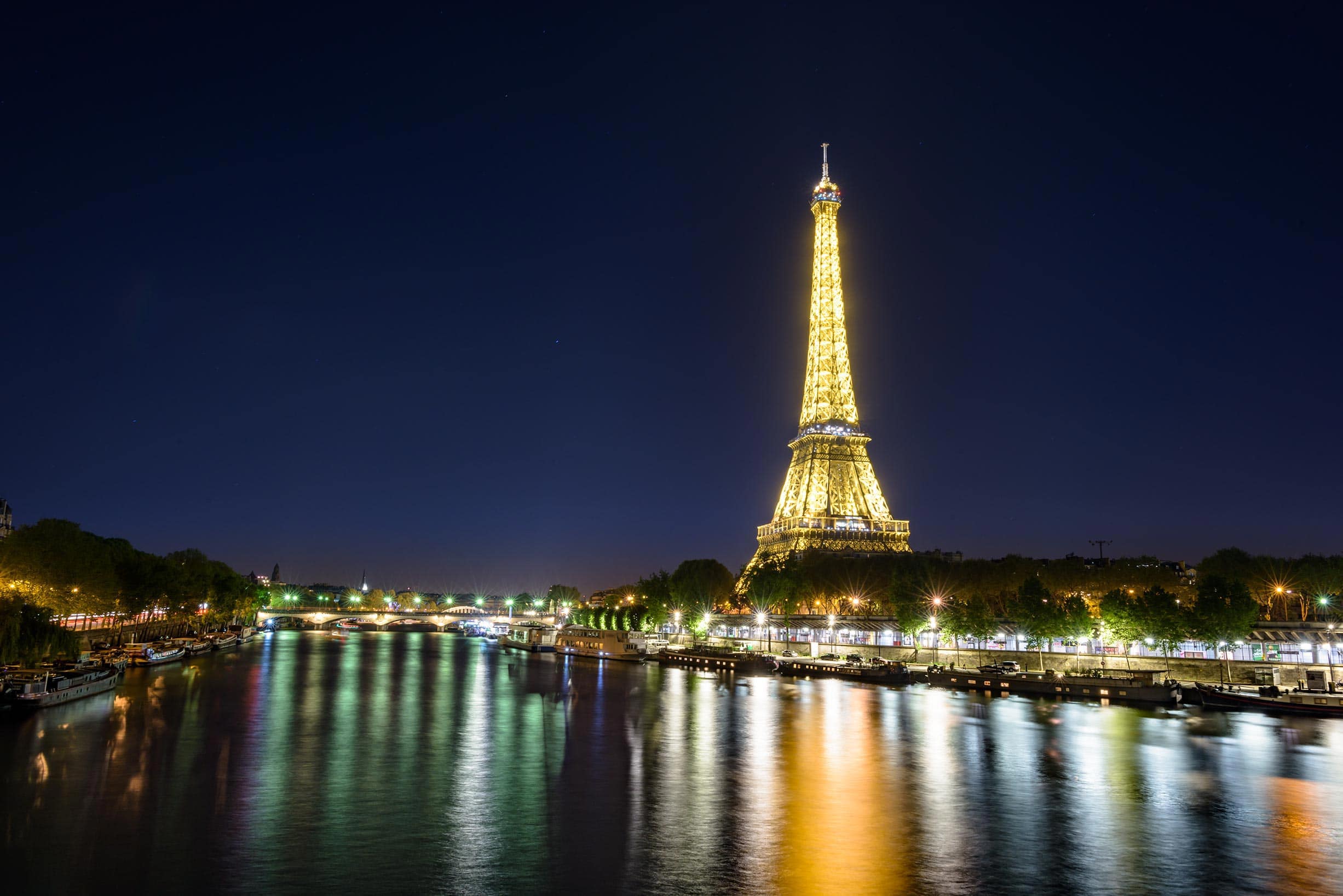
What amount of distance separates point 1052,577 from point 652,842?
80.2 m

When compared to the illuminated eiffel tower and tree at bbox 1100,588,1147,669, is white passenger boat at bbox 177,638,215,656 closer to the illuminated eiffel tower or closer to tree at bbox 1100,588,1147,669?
the illuminated eiffel tower

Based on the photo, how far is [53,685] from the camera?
176ft

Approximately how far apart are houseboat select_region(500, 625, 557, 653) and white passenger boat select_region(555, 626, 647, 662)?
2634mm

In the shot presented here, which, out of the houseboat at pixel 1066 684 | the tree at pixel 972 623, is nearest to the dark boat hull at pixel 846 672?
the houseboat at pixel 1066 684

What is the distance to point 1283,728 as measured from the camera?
51031mm

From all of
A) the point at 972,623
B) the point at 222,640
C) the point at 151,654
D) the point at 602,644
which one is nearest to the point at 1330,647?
the point at 972,623

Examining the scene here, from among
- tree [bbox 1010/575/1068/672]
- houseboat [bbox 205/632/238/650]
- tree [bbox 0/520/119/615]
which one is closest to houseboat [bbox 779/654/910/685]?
tree [bbox 1010/575/1068/672]

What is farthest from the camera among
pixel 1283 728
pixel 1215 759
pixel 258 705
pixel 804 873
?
pixel 258 705

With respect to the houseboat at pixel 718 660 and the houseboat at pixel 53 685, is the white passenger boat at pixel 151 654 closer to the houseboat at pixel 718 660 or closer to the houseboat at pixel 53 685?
the houseboat at pixel 53 685

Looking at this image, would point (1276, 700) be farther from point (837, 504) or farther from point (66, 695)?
point (66, 695)

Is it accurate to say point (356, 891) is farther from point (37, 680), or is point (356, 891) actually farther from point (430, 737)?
point (37, 680)

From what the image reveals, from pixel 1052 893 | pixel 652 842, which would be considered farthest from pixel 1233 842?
pixel 652 842

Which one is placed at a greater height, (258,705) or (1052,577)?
(1052,577)

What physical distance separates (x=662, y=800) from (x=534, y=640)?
103374mm
